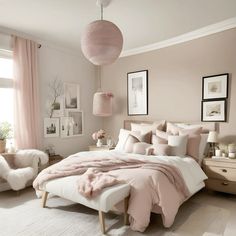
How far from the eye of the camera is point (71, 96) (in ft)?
16.3

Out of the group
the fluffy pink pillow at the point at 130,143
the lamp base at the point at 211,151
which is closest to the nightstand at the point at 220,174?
the lamp base at the point at 211,151

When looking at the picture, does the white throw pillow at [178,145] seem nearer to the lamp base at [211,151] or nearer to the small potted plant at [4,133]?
the lamp base at [211,151]

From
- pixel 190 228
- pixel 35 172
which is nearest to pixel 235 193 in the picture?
pixel 190 228

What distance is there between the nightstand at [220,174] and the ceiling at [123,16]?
2.20 metres

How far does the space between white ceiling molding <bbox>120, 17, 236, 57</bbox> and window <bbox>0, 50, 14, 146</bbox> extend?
7.99 feet

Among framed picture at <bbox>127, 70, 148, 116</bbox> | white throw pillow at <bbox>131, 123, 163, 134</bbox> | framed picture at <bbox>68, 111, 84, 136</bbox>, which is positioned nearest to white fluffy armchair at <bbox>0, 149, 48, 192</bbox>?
framed picture at <bbox>68, 111, 84, 136</bbox>

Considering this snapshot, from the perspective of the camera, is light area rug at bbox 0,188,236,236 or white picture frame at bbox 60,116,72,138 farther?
white picture frame at bbox 60,116,72,138

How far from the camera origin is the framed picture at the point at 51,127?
445 centimetres

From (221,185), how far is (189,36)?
104 inches

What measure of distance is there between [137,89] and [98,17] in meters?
1.90

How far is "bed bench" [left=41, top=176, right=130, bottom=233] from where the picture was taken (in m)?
2.22

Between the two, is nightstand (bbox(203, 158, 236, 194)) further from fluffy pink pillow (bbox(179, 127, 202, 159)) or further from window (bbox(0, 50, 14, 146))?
window (bbox(0, 50, 14, 146))

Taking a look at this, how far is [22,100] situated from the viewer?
156 inches

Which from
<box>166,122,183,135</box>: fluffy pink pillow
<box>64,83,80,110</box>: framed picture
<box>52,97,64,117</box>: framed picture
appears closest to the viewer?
<box>166,122,183,135</box>: fluffy pink pillow
